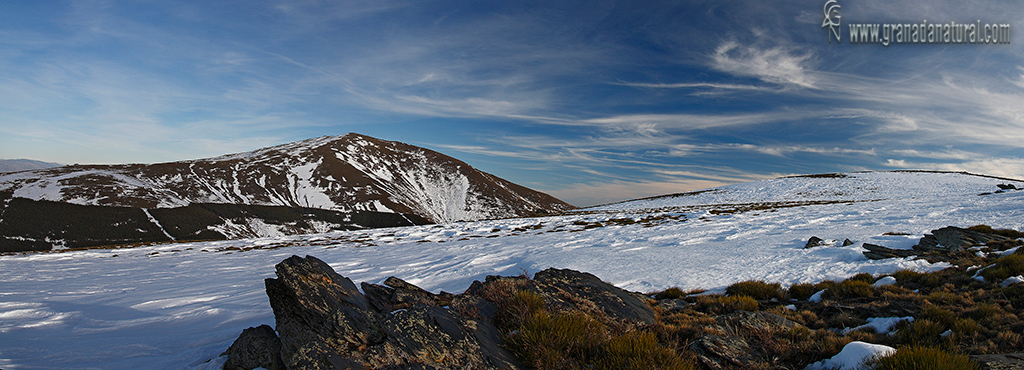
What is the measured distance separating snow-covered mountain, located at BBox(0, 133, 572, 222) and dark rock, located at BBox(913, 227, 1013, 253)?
9892 centimetres

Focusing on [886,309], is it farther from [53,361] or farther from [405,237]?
[405,237]

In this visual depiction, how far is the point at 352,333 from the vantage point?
15.5 ft

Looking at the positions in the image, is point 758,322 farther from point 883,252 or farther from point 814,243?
point 814,243

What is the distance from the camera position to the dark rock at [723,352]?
17.2 ft

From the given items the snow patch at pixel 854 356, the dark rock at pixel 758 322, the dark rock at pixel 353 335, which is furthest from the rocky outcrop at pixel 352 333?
the snow patch at pixel 854 356

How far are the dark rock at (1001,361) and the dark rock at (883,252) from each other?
9785 millimetres

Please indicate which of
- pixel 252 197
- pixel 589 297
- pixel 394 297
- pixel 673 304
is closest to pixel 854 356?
pixel 589 297

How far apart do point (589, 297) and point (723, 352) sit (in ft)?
9.54

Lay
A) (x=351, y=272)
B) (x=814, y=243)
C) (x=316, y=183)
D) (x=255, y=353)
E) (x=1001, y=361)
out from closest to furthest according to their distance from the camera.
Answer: (x=1001, y=361), (x=255, y=353), (x=814, y=243), (x=351, y=272), (x=316, y=183)

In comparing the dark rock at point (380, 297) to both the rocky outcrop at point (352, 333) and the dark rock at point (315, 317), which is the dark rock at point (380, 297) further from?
the dark rock at point (315, 317)

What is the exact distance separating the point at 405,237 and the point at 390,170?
110035 mm

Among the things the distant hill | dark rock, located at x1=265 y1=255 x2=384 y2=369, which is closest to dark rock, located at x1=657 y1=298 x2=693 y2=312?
dark rock, located at x1=265 y1=255 x2=384 y2=369

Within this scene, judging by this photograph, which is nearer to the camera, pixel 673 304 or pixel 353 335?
pixel 353 335

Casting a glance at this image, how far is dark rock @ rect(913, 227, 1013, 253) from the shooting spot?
12.6 m
